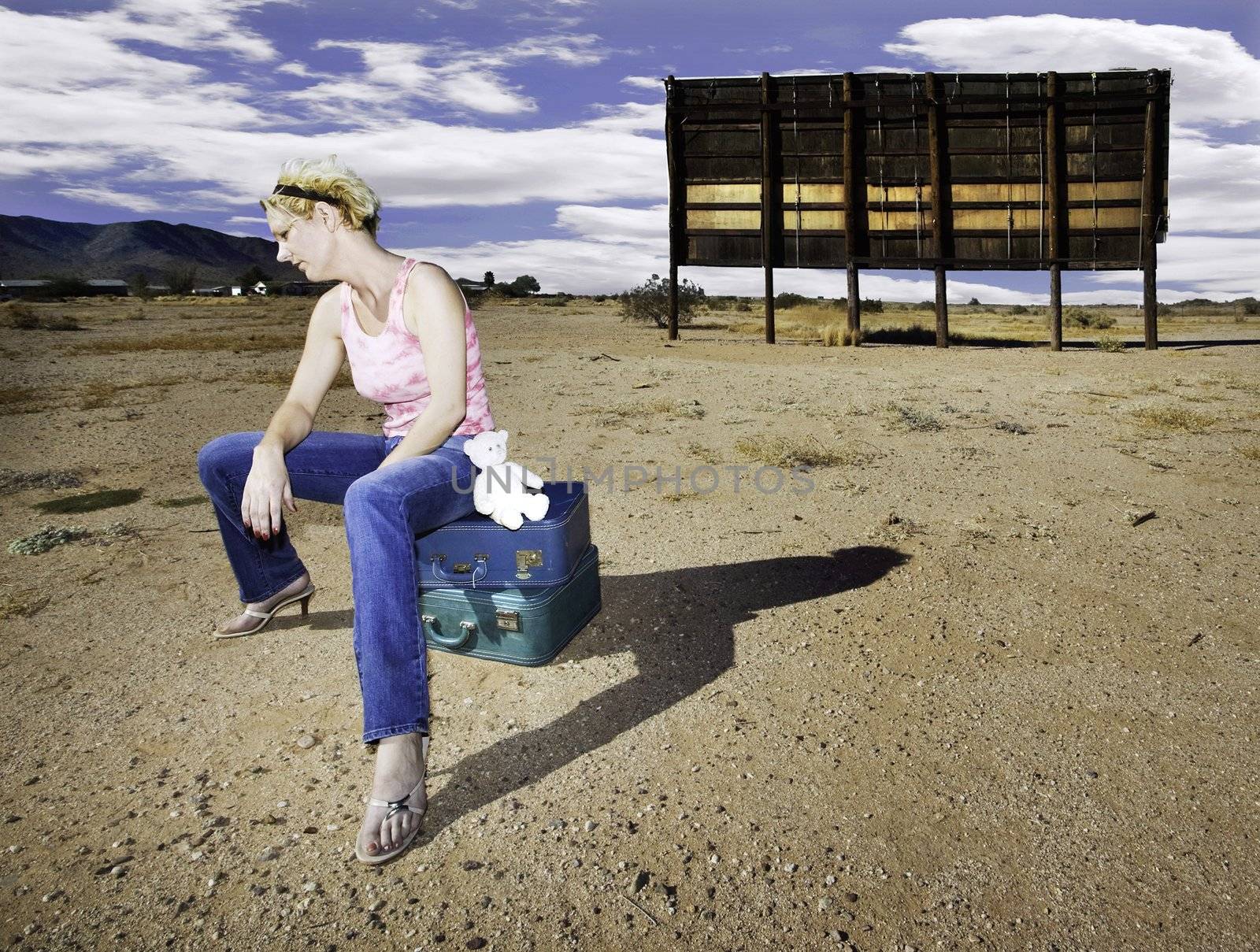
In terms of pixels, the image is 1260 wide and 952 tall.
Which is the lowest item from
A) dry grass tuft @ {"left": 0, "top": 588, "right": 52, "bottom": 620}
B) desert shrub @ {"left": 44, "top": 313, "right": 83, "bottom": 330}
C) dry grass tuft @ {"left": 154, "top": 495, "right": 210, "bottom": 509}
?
dry grass tuft @ {"left": 0, "top": 588, "right": 52, "bottom": 620}

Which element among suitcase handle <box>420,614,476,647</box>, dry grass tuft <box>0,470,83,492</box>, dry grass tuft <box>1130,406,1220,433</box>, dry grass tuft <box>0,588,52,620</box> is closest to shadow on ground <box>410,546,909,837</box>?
suitcase handle <box>420,614,476,647</box>

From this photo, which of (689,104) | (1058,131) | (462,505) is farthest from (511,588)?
(1058,131)

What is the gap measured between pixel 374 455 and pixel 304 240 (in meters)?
0.98

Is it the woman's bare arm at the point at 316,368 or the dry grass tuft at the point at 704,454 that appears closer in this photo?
the woman's bare arm at the point at 316,368

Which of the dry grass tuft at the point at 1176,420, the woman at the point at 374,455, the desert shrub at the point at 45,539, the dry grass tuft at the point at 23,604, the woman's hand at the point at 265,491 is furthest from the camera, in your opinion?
the dry grass tuft at the point at 1176,420

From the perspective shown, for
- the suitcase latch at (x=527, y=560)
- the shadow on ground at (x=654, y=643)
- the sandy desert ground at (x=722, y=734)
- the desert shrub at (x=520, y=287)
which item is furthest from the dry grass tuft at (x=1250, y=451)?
Answer: the desert shrub at (x=520, y=287)

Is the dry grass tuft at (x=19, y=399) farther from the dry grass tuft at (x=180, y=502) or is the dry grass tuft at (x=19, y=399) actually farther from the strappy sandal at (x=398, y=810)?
the strappy sandal at (x=398, y=810)

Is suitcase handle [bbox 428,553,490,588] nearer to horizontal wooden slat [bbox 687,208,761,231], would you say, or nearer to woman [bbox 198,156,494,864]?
woman [bbox 198,156,494,864]

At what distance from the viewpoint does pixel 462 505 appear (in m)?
3.27

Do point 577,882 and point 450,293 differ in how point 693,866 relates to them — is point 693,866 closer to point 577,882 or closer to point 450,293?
point 577,882

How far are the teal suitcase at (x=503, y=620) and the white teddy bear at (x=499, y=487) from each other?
35 centimetres

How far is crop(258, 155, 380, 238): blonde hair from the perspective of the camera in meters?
3.07

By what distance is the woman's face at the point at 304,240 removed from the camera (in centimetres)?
313

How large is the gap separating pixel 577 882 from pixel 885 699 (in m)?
1.57
